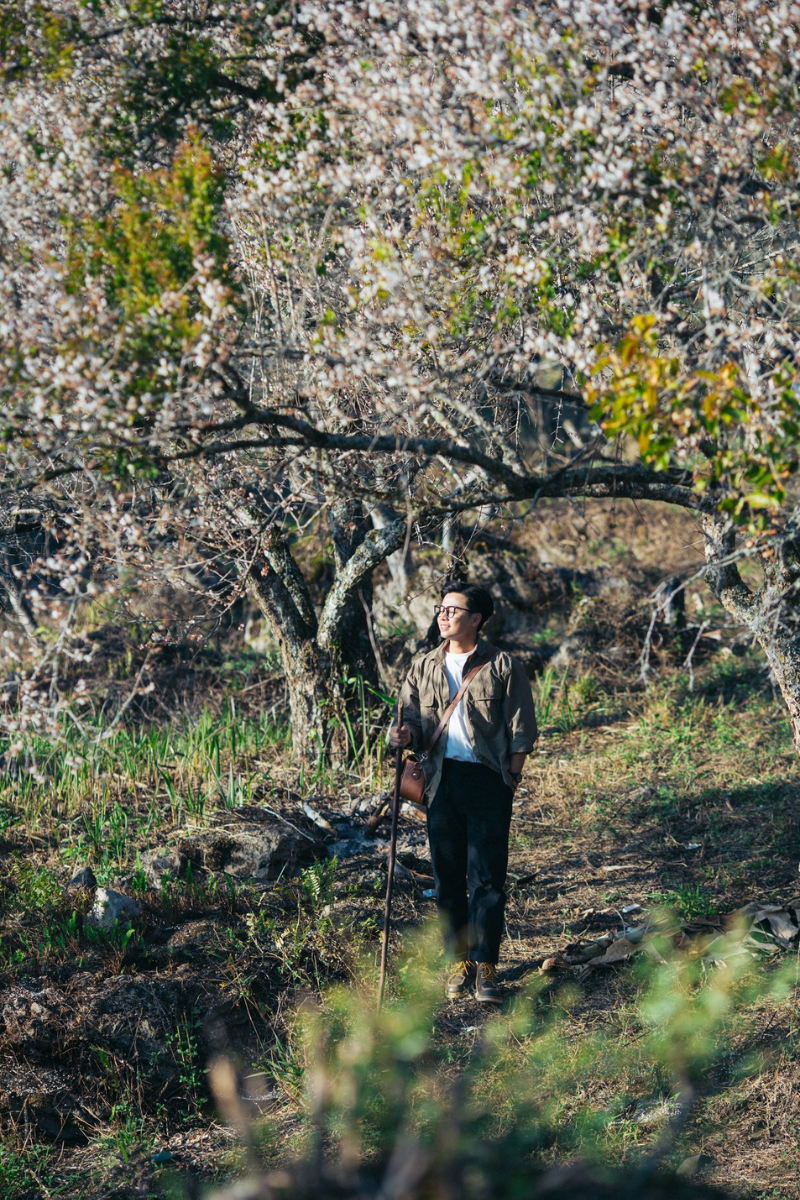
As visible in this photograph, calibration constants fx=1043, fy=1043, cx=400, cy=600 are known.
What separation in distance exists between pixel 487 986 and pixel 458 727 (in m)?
1.23

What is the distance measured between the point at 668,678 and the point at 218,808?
15.5 feet

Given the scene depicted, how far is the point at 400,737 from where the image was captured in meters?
5.09

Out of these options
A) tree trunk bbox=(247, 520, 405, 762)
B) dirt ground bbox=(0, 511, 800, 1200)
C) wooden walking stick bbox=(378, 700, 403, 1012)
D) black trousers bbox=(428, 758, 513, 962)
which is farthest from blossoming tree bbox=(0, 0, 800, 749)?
tree trunk bbox=(247, 520, 405, 762)

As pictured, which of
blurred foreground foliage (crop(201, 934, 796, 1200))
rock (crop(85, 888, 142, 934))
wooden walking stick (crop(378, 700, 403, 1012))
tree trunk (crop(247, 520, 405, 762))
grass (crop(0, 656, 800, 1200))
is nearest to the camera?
blurred foreground foliage (crop(201, 934, 796, 1200))

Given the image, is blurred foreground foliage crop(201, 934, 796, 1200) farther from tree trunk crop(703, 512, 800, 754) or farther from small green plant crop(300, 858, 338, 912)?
tree trunk crop(703, 512, 800, 754)

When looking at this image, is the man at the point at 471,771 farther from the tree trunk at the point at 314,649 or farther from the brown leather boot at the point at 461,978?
the tree trunk at the point at 314,649

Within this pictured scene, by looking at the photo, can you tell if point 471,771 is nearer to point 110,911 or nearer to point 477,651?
point 477,651

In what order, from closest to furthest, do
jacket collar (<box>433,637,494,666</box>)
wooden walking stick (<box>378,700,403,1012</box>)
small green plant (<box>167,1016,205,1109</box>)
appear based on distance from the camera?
small green plant (<box>167,1016,205,1109</box>) → wooden walking stick (<box>378,700,403,1012</box>) → jacket collar (<box>433,637,494,666</box>)

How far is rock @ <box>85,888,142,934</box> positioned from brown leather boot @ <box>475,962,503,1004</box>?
1823 mm

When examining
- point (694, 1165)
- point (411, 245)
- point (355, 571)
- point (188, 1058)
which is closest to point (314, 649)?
point (355, 571)

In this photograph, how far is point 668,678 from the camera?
9859mm

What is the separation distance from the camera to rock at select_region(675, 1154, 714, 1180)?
3705 mm

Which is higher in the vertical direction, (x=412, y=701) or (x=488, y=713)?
(x=412, y=701)

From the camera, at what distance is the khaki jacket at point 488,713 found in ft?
16.4
